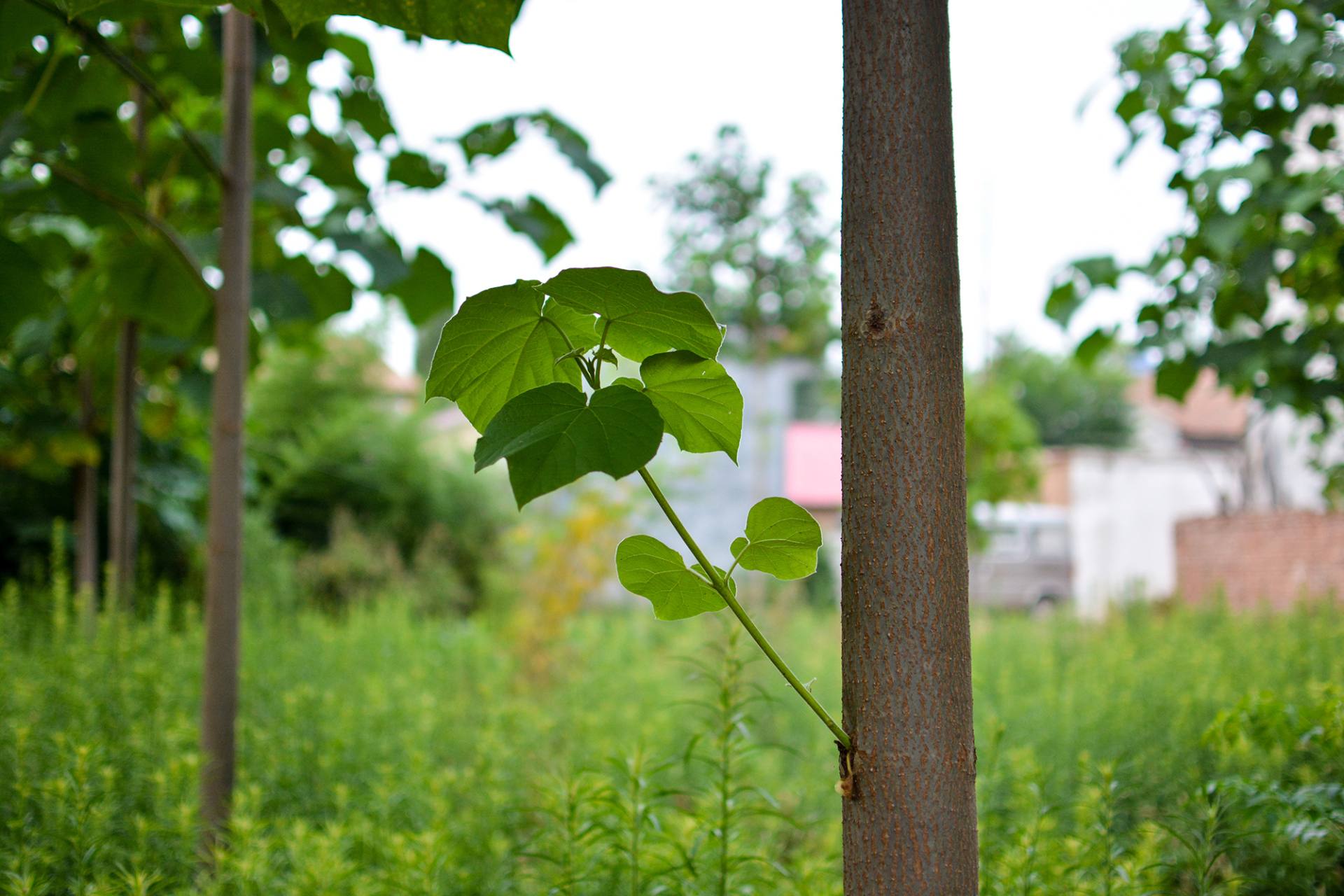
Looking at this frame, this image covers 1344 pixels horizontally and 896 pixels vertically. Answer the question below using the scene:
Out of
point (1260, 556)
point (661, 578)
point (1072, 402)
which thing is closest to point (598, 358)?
point (661, 578)

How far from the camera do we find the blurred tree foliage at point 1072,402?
38281 millimetres

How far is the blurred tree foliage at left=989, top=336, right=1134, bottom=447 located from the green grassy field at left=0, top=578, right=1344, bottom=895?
35933 mm

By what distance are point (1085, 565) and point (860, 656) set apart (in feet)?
60.5

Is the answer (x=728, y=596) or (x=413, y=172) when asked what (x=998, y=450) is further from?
(x=728, y=596)

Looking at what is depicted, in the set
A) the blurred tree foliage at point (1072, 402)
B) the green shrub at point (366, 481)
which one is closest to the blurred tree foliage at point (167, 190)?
the green shrub at point (366, 481)

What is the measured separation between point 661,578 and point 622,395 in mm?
197

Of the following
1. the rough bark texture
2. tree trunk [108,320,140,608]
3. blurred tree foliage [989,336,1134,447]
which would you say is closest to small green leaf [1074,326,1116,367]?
the rough bark texture

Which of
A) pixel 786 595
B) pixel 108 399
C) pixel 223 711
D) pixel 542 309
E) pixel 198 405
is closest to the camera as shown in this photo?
pixel 542 309

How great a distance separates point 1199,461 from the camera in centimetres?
1780

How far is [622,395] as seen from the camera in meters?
0.67

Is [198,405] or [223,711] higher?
[198,405]

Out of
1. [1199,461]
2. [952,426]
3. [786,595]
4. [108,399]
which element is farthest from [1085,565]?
[952,426]

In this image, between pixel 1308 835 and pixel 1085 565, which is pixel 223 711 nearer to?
pixel 1308 835

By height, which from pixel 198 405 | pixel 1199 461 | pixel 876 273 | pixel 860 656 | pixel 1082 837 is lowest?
pixel 1082 837
